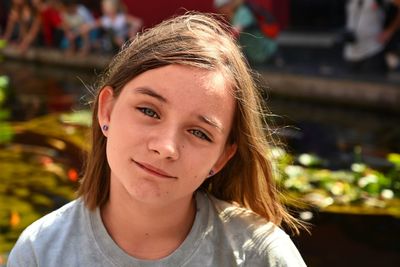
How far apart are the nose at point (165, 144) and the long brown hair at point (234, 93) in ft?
0.54

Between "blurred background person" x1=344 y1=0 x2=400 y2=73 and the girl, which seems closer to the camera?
the girl

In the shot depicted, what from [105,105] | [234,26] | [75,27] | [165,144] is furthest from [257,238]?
[75,27]

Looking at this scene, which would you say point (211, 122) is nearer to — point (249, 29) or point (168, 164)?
point (168, 164)

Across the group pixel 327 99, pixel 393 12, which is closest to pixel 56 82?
pixel 327 99

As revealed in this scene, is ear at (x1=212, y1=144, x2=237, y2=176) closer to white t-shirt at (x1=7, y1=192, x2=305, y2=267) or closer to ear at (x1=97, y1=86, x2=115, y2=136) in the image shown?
white t-shirt at (x1=7, y1=192, x2=305, y2=267)

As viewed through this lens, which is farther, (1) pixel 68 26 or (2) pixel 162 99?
(1) pixel 68 26

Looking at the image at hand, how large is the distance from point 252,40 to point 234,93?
8.26m

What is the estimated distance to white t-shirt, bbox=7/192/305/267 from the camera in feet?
5.33

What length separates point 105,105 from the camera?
5.76ft

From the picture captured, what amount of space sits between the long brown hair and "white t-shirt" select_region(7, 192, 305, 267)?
0.10 meters

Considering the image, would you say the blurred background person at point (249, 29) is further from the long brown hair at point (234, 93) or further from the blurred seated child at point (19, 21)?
the long brown hair at point (234, 93)

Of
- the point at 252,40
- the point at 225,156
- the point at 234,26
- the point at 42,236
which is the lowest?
the point at 252,40

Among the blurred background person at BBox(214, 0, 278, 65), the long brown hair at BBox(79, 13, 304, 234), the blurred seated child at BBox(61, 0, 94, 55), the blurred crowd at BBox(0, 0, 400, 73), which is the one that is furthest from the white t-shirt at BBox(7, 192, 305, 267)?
the blurred seated child at BBox(61, 0, 94, 55)

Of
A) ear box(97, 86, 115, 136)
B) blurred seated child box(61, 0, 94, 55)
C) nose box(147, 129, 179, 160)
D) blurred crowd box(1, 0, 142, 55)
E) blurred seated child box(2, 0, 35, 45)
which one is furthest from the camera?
blurred seated child box(2, 0, 35, 45)
